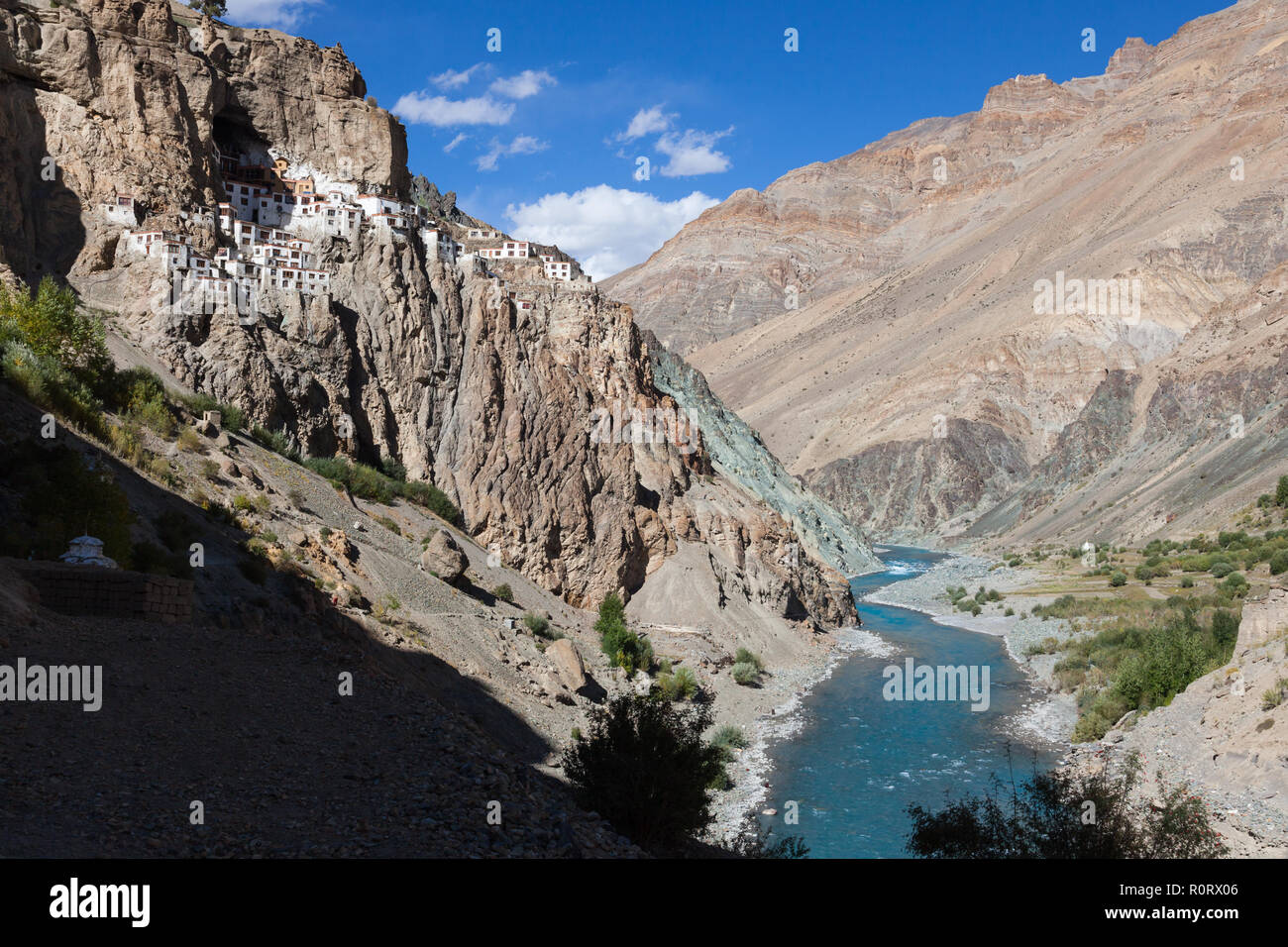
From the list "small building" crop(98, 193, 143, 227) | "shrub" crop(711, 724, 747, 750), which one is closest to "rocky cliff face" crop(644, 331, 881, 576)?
"shrub" crop(711, 724, 747, 750)

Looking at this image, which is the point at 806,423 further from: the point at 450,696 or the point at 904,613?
the point at 450,696

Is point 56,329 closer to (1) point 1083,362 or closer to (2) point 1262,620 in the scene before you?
(2) point 1262,620

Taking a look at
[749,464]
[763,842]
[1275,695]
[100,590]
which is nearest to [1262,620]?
[1275,695]

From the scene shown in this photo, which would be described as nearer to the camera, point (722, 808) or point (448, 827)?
point (448, 827)

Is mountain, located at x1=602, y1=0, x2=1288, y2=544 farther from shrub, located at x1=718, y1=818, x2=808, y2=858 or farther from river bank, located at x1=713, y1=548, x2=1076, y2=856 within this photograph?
shrub, located at x1=718, y1=818, x2=808, y2=858

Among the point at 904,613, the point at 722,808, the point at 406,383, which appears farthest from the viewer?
the point at 904,613

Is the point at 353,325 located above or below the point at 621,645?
above
